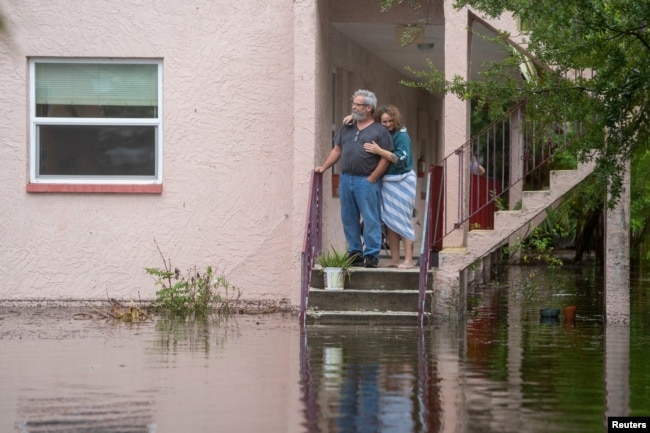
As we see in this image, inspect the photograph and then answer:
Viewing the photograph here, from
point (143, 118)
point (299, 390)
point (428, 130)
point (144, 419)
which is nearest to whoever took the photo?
point (144, 419)

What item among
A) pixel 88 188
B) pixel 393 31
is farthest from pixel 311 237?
pixel 393 31

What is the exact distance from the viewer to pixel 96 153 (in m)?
14.5

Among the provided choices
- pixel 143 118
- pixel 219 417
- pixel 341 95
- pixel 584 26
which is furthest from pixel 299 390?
pixel 341 95

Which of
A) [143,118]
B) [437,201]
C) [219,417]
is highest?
[143,118]

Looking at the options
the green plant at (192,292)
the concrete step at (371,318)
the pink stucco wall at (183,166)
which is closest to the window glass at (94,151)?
the pink stucco wall at (183,166)

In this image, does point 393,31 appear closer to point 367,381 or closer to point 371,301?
point 371,301

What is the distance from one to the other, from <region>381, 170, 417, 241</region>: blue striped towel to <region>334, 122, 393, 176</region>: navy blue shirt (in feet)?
0.90

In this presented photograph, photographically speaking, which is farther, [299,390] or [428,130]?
[428,130]

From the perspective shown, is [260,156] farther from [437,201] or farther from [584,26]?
[584,26]

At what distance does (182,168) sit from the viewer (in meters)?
14.1

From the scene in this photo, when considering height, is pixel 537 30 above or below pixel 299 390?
above

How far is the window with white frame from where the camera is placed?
47.0 ft

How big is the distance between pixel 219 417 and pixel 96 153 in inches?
Result: 345

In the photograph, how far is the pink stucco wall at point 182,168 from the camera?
14016 mm
